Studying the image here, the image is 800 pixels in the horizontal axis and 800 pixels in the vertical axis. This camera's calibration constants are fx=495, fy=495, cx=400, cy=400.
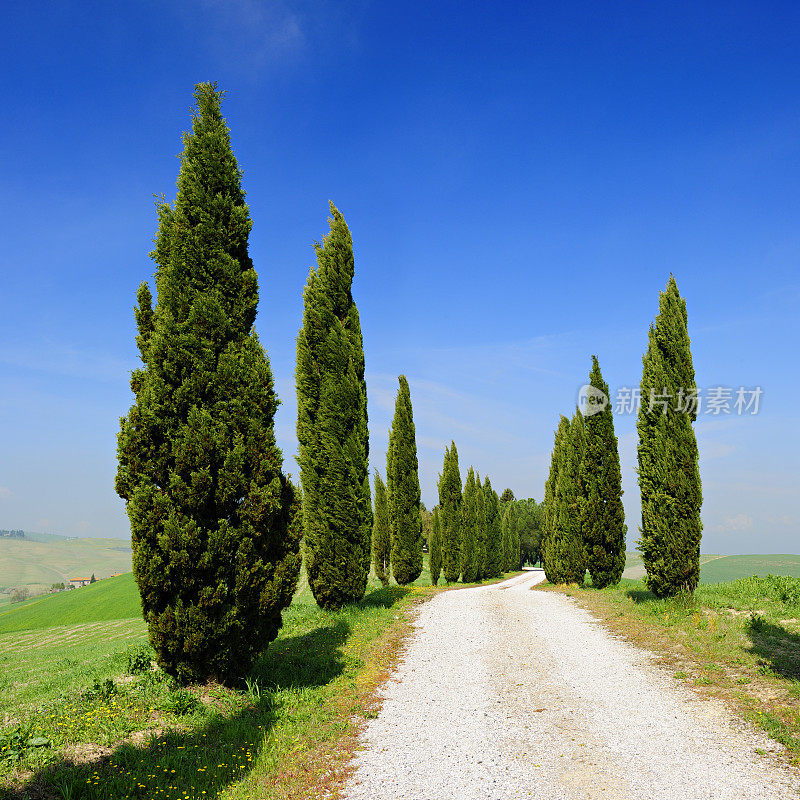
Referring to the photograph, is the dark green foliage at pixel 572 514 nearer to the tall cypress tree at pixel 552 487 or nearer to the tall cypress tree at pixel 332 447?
the tall cypress tree at pixel 552 487

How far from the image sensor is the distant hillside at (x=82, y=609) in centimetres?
4091

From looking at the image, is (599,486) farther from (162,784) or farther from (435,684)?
(162,784)

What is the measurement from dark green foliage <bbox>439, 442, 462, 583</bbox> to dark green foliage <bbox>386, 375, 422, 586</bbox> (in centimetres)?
885

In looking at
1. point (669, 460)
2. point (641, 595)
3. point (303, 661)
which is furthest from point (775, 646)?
point (303, 661)

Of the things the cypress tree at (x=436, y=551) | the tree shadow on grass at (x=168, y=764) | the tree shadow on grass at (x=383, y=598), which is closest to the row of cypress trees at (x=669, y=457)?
the tree shadow on grass at (x=383, y=598)

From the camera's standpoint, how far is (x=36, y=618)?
1770 inches

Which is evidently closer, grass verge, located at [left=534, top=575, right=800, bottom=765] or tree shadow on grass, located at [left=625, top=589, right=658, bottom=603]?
grass verge, located at [left=534, top=575, right=800, bottom=765]

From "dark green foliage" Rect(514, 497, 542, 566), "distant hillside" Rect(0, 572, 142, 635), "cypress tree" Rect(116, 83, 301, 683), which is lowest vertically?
"distant hillside" Rect(0, 572, 142, 635)

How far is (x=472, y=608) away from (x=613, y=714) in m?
8.39

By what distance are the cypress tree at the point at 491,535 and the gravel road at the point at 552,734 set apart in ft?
103

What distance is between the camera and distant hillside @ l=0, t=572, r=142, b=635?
40906 millimetres

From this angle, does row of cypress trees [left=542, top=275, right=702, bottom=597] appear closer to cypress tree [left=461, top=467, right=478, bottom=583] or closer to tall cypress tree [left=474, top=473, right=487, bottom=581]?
cypress tree [left=461, top=467, right=478, bottom=583]

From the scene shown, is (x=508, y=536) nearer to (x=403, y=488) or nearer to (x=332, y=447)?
(x=403, y=488)

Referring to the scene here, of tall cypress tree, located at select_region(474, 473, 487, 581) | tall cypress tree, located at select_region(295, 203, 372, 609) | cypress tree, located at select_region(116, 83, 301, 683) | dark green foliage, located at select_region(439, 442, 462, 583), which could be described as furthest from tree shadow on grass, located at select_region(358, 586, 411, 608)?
tall cypress tree, located at select_region(474, 473, 487, 581)
